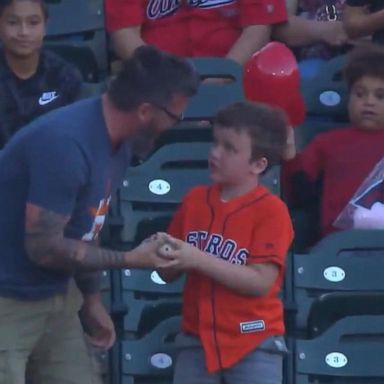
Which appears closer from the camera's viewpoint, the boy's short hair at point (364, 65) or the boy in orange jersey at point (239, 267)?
the boy in orange jersey at point (239, 267)

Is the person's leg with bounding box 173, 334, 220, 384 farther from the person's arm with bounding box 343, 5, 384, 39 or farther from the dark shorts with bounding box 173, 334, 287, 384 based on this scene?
the person's arm with bounding box 343, 5, 384, 39

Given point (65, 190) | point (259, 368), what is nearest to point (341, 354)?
point (259, 368)

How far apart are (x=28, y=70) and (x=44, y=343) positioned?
1497 mm

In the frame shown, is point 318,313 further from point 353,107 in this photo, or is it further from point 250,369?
point 353,107

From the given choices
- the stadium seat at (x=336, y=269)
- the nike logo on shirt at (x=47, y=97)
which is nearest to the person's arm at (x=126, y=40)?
the nike logo on shirt at (x=47, y=97)

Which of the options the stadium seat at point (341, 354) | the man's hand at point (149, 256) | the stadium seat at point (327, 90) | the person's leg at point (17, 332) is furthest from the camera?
the stadium seat at point (327, 90)

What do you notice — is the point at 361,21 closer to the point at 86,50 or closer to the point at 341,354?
the point at 86,50

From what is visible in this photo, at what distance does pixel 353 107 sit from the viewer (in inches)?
205

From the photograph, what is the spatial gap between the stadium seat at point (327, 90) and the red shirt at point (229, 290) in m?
1.22

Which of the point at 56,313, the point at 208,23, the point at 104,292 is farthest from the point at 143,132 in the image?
the point at 208,23

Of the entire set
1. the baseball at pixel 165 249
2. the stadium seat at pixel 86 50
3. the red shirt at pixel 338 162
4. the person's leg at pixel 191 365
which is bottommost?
the person's leg at pixel 191 365

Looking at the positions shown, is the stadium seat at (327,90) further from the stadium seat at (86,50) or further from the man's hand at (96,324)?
the man's hand at (96,324)

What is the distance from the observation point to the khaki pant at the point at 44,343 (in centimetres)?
394

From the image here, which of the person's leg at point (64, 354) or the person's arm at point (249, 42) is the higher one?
the person's arm at point (249, 42)
